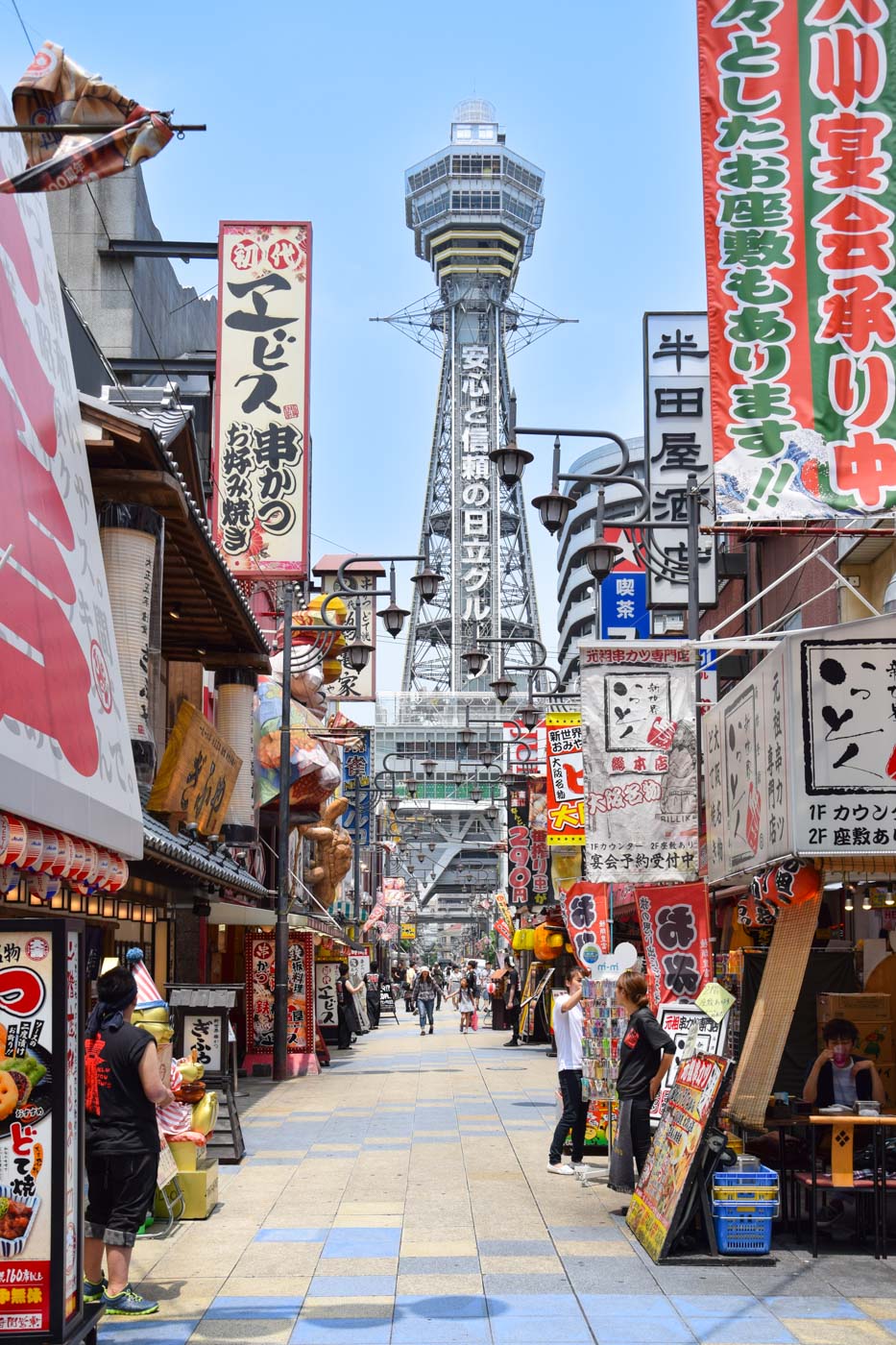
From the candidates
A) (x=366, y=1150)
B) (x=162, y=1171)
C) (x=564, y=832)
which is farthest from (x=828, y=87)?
(x=564, y=832)

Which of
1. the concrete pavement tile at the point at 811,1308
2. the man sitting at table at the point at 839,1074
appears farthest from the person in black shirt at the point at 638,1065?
the concrete pavement tile at the point at 811,1308

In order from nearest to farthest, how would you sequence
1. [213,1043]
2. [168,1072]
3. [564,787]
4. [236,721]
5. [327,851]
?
[168,1072] < [213,1043] < [236,721] < [564,787] < [327,851]

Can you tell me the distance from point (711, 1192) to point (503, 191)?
600 feet

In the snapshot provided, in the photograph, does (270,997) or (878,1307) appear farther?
(270,997)

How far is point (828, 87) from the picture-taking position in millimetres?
10203

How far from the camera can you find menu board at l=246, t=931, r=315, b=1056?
25.1 metres

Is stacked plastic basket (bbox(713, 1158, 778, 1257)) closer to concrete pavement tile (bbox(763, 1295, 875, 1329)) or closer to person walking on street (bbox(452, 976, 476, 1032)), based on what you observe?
concrete pavement tile (bbox(763, 1295, 875, 1329))

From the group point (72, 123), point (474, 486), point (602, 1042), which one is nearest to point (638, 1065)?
point (602, 1042)

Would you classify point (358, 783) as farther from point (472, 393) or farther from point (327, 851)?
point (472, 393)

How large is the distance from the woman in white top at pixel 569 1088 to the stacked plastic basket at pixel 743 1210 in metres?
3.87

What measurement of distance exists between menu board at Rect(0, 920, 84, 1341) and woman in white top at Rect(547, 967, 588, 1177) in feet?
24.5

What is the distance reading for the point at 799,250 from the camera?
10.2 meters

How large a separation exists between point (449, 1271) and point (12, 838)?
13.5 feet

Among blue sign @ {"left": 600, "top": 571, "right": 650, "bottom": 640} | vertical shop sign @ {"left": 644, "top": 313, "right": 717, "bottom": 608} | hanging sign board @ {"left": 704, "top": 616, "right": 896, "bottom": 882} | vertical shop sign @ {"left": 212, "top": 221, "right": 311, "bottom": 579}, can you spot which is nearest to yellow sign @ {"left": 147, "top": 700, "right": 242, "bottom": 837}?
vertical shop sign @ {"left": 212, "top": 221, "right": 311, "bottom": 579}
